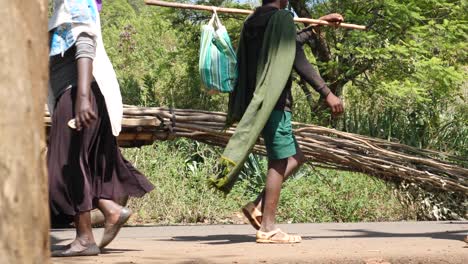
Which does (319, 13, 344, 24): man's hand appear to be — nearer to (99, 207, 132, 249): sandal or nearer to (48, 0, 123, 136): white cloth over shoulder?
(48, 0, 123, 136): white cloth over shoulder

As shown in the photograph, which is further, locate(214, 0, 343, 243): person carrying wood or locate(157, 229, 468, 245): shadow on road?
locate(157, 229, 468, 245): shadow on road

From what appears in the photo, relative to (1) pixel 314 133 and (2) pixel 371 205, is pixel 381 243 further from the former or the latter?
(2) pixel 371 205

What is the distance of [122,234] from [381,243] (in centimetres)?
230

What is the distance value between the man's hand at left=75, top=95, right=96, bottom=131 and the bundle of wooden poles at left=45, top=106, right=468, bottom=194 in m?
2.50

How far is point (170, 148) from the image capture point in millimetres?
13023

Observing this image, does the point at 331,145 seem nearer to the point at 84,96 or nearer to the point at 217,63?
the point at 217,63

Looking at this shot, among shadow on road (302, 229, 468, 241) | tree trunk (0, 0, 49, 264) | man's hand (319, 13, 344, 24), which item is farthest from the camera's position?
shadow on road (302, 229, 468, 241)

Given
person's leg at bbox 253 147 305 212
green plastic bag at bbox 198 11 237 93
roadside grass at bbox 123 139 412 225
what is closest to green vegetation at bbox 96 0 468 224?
roadside grass at bbox 123 139 412 225

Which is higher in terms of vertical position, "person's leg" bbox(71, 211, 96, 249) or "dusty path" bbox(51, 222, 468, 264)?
"person's leg" bbox(71, 211, 96, 249)

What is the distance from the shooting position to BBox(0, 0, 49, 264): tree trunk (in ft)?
10.5

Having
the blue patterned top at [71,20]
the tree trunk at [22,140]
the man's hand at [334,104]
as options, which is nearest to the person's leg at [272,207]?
the man's hand at [334,104]

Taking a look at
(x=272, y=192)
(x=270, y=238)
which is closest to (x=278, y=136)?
(x=272, y=192)

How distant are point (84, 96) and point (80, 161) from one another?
423 millimetres

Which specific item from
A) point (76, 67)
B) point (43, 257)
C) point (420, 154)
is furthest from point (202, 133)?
point (43, 257)
